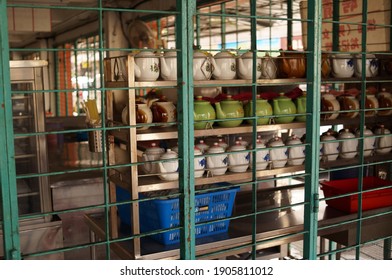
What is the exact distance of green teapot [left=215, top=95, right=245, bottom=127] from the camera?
8.71 feet

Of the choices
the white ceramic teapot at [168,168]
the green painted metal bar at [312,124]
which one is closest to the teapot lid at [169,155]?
the white ceramic teapot at [168,168]

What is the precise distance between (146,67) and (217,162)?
677 millimetres

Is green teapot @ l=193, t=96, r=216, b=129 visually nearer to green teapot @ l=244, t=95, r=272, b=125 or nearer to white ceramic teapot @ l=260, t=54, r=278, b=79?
green teapot @ l=244, t=95, r=272, b=125

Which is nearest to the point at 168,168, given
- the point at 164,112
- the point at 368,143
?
the point at 164,112

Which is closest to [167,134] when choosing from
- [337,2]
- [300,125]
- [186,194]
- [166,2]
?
[186,194]

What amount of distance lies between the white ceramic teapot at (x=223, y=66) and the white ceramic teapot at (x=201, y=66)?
0.05 m

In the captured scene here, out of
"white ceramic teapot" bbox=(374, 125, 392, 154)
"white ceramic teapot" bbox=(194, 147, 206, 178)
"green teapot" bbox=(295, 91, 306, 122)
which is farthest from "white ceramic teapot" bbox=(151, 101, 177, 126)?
"white ceramic teapot" bbox=(374, 125, 392, 154)

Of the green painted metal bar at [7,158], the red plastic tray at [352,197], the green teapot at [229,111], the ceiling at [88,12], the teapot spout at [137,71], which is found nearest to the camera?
the green painted metal bar at [7,158]

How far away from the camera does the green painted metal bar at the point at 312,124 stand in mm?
2459

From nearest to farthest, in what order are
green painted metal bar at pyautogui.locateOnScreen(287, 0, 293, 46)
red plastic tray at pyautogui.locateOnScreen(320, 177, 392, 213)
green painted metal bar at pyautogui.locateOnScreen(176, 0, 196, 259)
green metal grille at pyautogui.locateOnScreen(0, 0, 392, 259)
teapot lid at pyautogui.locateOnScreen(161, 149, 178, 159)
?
green metal grille at pyautogui.locateOnScreen(0, 0, 392, 259), green painted metal bar at pyautogui.locateOnScreen(176, 0, 196, 259), teapot lid at pyautogui.locateOnScreen(161, 149, 178, 159), red plastic tray at pyautogui.locateOnScreen(320, 177, 392, 213), green painted metal bar at pyautogui.locateOnScreen(287, 0, 293, 46)

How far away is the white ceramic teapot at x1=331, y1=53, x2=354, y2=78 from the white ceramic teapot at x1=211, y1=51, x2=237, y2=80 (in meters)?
0.80

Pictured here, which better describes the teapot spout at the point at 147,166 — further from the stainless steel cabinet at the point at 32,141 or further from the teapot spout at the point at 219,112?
the stainless steel cabinet at the point at 32,141

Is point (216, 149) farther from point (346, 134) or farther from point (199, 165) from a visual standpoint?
point (346, 134)
